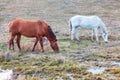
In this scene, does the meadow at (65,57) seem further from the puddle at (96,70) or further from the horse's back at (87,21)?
the horse's back at (87,21)

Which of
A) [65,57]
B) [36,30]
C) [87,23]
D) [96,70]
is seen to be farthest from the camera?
[87,23]

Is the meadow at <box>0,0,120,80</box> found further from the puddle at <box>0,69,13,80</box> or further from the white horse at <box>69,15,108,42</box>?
the white horse at <box>69,15,108,42</box>

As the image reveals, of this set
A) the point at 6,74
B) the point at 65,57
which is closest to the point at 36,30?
the point at 65,57

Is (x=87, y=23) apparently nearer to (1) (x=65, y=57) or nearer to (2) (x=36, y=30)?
(2) (x=36, y=30)

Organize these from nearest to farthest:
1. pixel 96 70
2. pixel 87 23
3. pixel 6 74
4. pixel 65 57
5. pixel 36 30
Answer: pixel 6 74 → pixel 96 70 → pixel 65 57 → pixel 36 30 → pixel 87 23

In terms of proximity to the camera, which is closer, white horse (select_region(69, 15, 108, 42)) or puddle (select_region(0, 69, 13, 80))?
puddle (select_region(0, 69, 13, 80))

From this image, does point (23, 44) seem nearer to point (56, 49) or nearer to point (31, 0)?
point (56, 49)

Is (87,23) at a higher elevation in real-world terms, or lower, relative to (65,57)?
higher

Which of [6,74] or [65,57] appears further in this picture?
[65,57]

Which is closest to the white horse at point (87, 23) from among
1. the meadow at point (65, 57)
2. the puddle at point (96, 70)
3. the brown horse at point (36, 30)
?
the meadow at point (65, 57)

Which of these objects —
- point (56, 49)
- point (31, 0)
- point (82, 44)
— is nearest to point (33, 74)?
point (56, 49)

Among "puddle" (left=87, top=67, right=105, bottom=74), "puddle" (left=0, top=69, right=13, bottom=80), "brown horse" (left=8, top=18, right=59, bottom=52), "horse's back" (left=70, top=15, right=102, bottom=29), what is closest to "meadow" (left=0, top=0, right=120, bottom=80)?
"puddle" (left=87, top=67, right=105, bottom=74)

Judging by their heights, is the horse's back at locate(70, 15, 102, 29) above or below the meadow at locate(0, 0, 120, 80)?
above

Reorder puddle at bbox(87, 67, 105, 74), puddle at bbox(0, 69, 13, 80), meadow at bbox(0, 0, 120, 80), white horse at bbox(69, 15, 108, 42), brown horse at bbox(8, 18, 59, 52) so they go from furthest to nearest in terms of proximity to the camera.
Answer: white horse at bbox(69, 15, 108, 42) → brown horse at bbox(8, 18, 59, 52) → puddle at bbox(87, 67, 105, 74) → meadow at bbox(0, 0, 120, 80) → puddle at bbox(0, 69, 13, 80)
